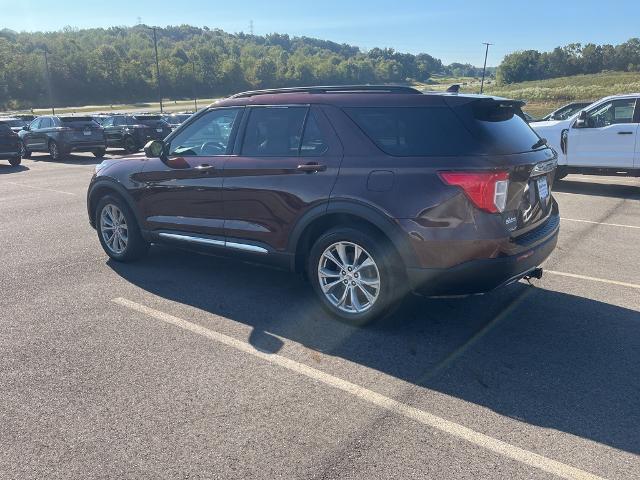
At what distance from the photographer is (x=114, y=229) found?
6.31m

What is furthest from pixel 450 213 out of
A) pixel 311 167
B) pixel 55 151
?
pixel 55 151

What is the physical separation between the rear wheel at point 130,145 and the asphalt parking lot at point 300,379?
652 inches

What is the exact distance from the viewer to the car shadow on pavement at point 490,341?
10.9 ft

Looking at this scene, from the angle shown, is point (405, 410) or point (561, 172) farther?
point (561, 172)

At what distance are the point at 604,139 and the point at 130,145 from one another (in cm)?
1698

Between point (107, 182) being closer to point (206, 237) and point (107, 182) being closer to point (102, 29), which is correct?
point (206, 237)

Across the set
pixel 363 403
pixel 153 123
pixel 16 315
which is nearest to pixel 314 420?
pixel 363 403

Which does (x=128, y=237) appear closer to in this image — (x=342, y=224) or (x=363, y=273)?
(x=342, y=224)

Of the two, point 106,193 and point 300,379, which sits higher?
point 106,193

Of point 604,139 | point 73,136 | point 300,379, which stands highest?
point 604,139

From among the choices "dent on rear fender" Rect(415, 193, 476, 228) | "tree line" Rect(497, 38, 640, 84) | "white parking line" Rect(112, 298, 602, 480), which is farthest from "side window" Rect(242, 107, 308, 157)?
"tree line" Rect(497, 38, 640, 84)

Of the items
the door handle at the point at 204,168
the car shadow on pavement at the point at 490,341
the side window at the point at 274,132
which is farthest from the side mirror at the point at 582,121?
the door handle at the point at 204,168

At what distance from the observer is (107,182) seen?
613cm

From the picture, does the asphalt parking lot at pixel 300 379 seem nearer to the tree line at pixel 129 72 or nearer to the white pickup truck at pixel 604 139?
the white pickup truck at pixel 604 139
